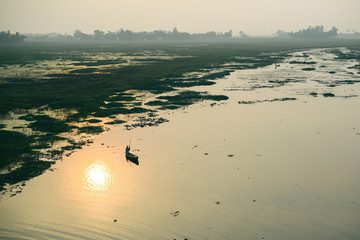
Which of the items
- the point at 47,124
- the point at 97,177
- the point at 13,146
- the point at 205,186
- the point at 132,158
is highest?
the point at 47,124

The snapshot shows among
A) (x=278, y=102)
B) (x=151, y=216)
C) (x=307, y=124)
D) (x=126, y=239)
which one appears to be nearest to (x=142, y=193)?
(x=151, y=216)

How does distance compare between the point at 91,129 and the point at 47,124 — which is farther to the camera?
the point at 47,124

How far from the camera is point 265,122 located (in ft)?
103

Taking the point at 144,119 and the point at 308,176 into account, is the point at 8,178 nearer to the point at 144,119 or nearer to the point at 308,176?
→ the point at 144,119

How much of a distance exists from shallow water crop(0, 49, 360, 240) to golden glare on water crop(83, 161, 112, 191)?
61mm

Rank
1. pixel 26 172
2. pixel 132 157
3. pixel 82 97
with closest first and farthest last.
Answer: pixel 26 172 → pixel 132 157 → pixel 82 97

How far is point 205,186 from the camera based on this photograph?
1847 cm

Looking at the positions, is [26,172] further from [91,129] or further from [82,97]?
[82,97]

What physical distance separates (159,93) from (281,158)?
25708 millimetres

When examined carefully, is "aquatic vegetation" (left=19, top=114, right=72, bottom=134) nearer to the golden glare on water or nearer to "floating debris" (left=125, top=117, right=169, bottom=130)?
"floating debris" (left=125, top=117, right=169, bottom=130)

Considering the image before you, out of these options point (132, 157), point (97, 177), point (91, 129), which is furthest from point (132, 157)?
point (91, 129)

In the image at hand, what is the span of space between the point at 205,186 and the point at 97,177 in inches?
259

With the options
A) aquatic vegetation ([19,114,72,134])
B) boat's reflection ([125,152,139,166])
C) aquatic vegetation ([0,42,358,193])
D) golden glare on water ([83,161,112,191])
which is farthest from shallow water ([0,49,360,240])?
aquatic vegetation ([19,114,72,134])

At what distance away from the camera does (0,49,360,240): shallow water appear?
14.5 m
